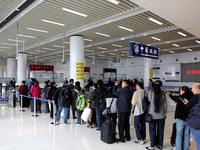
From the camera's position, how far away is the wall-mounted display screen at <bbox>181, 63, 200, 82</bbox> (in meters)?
18.5

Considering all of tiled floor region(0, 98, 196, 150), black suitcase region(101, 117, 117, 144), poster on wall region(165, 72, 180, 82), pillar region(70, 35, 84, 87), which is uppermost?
pillar region(70, 35, 84, 87)

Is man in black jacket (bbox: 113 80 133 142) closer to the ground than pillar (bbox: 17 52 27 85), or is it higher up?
closer to the ground

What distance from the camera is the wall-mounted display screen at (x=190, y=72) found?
18.5 meters

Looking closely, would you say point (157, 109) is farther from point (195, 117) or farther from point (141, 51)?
point (141, 51)

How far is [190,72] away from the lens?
18.8 meters

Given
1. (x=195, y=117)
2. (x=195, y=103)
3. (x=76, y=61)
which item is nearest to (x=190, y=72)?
(x=76, y=61)

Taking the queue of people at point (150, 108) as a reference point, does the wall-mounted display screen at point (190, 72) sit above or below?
above

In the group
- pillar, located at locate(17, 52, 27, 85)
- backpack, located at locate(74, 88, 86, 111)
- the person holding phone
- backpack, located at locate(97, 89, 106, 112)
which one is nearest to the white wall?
pillar, located at locate(17, 52, 27, 85)

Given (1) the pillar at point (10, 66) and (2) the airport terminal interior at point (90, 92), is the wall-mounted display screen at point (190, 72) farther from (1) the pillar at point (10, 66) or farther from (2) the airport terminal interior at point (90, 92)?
(1) the pillar at point (10, 66)

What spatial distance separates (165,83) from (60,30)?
52.1 ft

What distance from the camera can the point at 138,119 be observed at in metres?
4.23

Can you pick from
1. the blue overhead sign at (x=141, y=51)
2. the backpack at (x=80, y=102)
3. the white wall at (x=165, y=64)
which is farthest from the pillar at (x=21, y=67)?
the backpack at (x=80, y=102)

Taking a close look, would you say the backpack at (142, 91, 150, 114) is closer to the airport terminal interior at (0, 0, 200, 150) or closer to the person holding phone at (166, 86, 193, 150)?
the airport terminal interior at (0, 0, 200, 150)

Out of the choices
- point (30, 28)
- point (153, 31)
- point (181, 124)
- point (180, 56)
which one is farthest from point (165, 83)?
point (181, 124)
